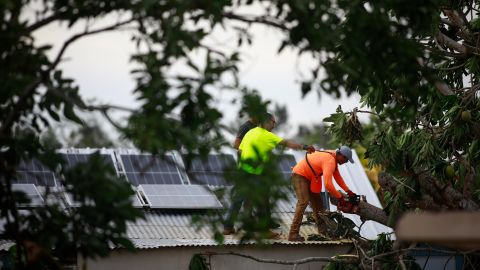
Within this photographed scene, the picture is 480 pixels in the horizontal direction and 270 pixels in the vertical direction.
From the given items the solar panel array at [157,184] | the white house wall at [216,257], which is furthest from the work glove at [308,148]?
the white house wall at [216,257]

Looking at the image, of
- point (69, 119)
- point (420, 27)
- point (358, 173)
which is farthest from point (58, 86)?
point (358, 173)

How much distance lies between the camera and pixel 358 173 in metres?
15.4

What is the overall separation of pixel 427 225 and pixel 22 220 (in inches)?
158

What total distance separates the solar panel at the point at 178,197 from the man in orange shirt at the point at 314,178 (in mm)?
1102

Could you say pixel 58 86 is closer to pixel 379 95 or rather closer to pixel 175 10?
pixel 175 10

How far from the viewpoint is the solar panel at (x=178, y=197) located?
45.0 ft

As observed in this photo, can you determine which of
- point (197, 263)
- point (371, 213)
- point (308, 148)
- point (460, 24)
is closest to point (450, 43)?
point (460, 24)

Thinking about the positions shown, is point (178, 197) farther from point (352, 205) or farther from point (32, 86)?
point (32, 86)

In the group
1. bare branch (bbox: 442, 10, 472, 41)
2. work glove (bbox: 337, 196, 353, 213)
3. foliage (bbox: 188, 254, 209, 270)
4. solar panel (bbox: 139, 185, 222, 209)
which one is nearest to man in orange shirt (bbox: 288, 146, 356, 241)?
work glove (bbox: 337, 196, 353, 213)

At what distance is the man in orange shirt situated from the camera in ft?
42.3

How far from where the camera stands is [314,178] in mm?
13180

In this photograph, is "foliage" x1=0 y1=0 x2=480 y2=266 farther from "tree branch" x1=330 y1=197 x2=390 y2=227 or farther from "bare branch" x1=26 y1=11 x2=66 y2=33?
"tree branch" x1=330 y1=197 x2=390 y2=227

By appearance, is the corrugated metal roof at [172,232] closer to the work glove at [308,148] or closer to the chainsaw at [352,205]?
the chainsaw at [352,205]

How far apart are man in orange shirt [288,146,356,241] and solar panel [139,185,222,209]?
1102mm
